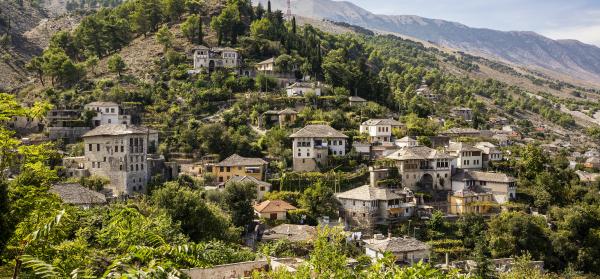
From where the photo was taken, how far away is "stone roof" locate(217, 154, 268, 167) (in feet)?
176

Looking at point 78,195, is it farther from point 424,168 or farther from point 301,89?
point 301,89

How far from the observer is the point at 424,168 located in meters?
55.5

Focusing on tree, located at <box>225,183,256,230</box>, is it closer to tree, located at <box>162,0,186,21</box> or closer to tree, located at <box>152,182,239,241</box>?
tree, located at <box>152,182,239,241</box>

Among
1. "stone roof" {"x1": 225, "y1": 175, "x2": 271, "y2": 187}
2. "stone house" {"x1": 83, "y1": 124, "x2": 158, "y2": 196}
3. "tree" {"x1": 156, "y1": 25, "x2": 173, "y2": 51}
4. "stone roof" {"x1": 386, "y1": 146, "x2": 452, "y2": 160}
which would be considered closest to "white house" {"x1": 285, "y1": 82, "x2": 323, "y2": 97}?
"stone roof" {"x1": 386, "y1": 146, "x2": 452, "y2": 160}

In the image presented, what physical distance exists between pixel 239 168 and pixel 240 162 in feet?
1.92

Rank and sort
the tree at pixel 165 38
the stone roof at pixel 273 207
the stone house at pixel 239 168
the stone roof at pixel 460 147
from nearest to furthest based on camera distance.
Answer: the stone roof at pixel 273 207, the stone house at pixel 239 168, the stone roof at pixel 460 147, the tree at pixel 165 38

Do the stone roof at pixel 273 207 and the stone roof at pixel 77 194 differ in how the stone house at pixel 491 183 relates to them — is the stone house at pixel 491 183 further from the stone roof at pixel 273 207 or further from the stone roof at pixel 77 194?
the stone roof at pixel 77 194

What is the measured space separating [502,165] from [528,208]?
7606 mm

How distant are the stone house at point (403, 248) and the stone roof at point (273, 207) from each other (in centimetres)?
788

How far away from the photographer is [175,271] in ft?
25.1

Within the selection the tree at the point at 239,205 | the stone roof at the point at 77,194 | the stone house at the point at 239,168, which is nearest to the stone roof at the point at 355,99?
the stone house at the point at 239,168

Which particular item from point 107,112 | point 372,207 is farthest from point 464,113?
point 107,112

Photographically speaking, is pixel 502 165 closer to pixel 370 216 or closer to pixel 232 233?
pixel 370 216

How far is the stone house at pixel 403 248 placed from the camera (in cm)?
4162
